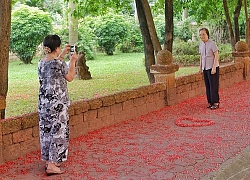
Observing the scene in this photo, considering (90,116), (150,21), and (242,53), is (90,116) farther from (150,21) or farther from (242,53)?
(242,53)

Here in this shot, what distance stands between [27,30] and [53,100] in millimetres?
18666

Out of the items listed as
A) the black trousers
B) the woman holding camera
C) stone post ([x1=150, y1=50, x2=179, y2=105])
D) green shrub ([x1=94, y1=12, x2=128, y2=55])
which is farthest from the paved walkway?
green shrub ([x1=94, y1=12, x2=128, y2=55])

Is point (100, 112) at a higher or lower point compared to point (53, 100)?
lower

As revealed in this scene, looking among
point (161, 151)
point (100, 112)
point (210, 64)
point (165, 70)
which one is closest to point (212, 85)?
point (210, 64)

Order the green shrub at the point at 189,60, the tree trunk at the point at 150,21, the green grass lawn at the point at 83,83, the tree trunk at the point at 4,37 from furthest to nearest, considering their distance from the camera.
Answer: the green shrub at the point at 189,60 → the green grass lawn at the point at 83,83 → the tree trunk at the point at 150,21 → the tree trunk at the point at 4,37

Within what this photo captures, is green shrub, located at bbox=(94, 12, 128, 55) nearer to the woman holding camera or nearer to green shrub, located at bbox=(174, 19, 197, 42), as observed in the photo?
green shrub, located at bbox=(174, 19, 197, 42)

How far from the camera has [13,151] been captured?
6016mm

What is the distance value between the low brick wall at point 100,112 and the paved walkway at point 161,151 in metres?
0.15

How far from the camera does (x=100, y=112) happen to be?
7750 mm

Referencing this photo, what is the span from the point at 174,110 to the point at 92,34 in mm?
18743

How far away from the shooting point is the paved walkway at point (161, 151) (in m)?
5.33

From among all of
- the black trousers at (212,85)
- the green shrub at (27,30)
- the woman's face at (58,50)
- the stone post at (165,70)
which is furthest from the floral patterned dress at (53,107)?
the green shrub at (27,30)

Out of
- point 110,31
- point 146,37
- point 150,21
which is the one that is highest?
point 110,31

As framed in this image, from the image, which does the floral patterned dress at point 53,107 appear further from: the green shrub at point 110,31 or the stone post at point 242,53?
the green shrub at point 110,31
